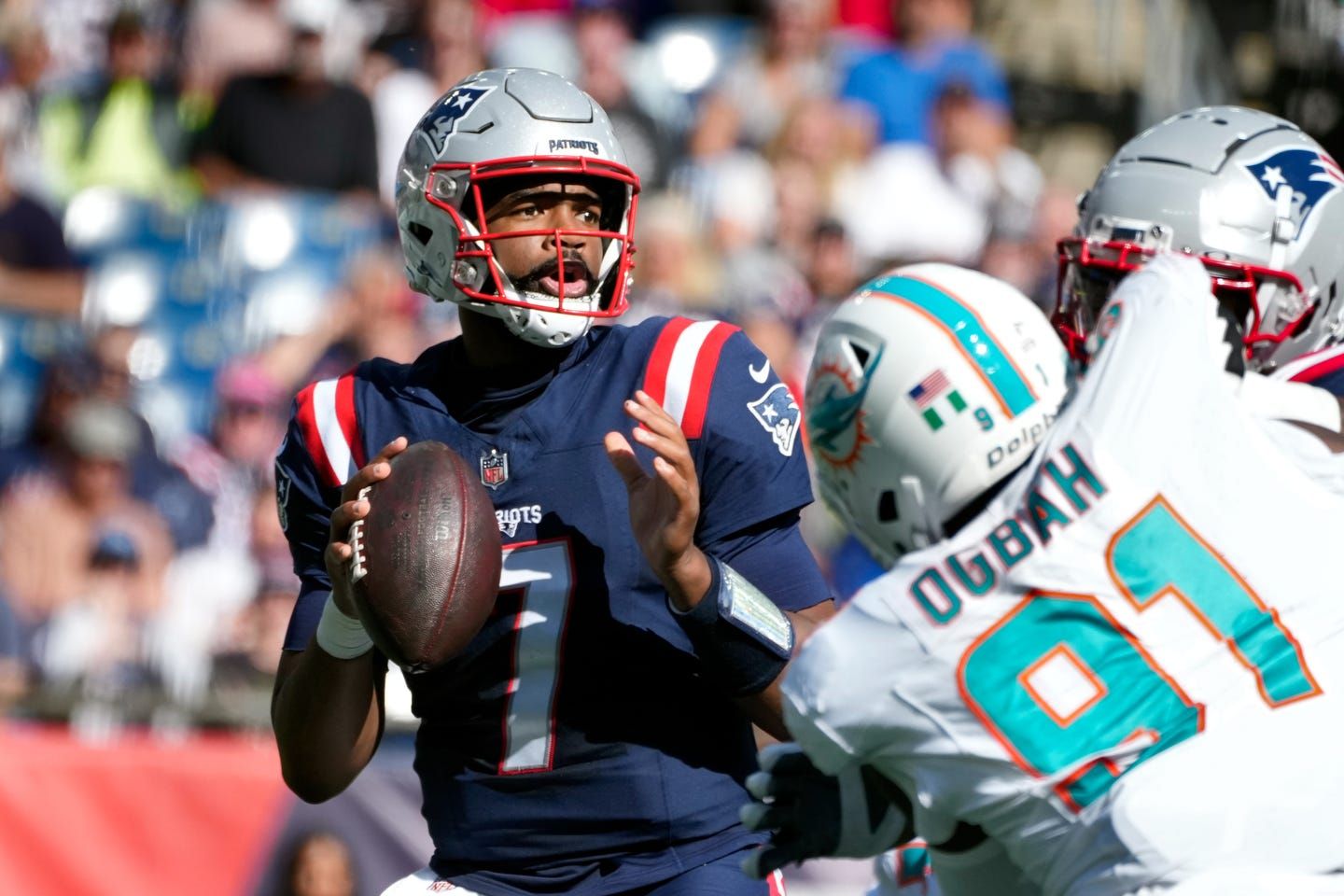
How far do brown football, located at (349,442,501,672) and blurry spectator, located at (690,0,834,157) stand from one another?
19.6ft

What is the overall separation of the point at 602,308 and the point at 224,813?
2.78m

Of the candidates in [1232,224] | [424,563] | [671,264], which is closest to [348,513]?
[424,563]

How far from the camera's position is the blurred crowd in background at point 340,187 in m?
6.99

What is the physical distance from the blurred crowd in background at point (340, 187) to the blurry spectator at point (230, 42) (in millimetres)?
15

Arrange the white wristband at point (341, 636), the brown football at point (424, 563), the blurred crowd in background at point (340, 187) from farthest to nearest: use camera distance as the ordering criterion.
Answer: the blurred crowd in background at point (340, 187) < the white wristband at point (341, 636) < the brown football at point (424, 563)

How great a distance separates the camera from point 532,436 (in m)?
3.38

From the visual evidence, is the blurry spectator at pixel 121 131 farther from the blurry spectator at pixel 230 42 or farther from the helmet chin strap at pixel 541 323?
the helmet chin strap at pixel 541 323

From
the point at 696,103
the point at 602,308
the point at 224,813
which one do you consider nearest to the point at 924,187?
the point at 696,103

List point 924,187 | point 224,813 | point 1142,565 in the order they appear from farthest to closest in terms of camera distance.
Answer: point 924,187 → point 224,813 → point 1142,565

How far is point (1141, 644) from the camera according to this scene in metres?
2.41

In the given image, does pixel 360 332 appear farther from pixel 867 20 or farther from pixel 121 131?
pixel 867 20

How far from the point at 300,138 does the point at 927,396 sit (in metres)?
6.26

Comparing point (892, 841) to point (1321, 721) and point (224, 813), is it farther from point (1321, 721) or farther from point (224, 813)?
point (224, 813)

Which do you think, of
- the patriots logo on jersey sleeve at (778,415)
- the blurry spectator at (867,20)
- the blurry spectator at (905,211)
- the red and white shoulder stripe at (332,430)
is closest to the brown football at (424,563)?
the red and white shoulder stripe at (332,430)
